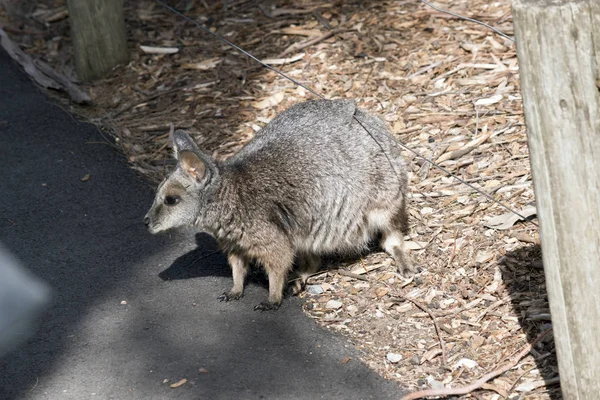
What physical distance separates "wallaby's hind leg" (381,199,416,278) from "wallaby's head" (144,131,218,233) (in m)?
1.31

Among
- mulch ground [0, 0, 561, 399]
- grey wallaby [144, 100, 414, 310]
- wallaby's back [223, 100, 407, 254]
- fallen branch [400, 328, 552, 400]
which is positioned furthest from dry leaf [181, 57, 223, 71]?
fallen branch [400, 328, 552, 400]

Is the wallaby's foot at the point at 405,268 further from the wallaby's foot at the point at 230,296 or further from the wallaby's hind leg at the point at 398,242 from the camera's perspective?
the wallaby's foot at the point at 230,296

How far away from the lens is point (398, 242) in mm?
5660

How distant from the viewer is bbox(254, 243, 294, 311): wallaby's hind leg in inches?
209

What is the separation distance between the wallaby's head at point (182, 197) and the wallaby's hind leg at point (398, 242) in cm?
131

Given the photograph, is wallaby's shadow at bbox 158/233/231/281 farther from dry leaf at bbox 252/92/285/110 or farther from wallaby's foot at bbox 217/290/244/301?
dry leaf at bbox 252/92/285/110

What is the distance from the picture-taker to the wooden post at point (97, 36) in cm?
783

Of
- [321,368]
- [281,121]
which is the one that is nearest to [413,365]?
[321,368]

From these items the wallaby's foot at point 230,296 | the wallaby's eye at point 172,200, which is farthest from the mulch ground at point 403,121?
the wallaby's eye at point 172,200

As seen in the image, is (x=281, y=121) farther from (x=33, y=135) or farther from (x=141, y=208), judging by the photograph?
(x=33, y=135)

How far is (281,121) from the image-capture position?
19.0 feet

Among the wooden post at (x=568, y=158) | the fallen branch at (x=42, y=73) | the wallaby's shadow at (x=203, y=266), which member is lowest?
the wallaby's shadow at (x=203, y=266)

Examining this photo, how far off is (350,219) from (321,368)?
1301 millimetres

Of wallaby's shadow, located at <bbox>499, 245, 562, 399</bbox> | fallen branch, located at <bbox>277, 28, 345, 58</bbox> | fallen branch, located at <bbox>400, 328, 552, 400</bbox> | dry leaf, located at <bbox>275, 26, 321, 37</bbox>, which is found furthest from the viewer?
dry leaf, located at <bbox>275, 26, 321, 37</bbox>
